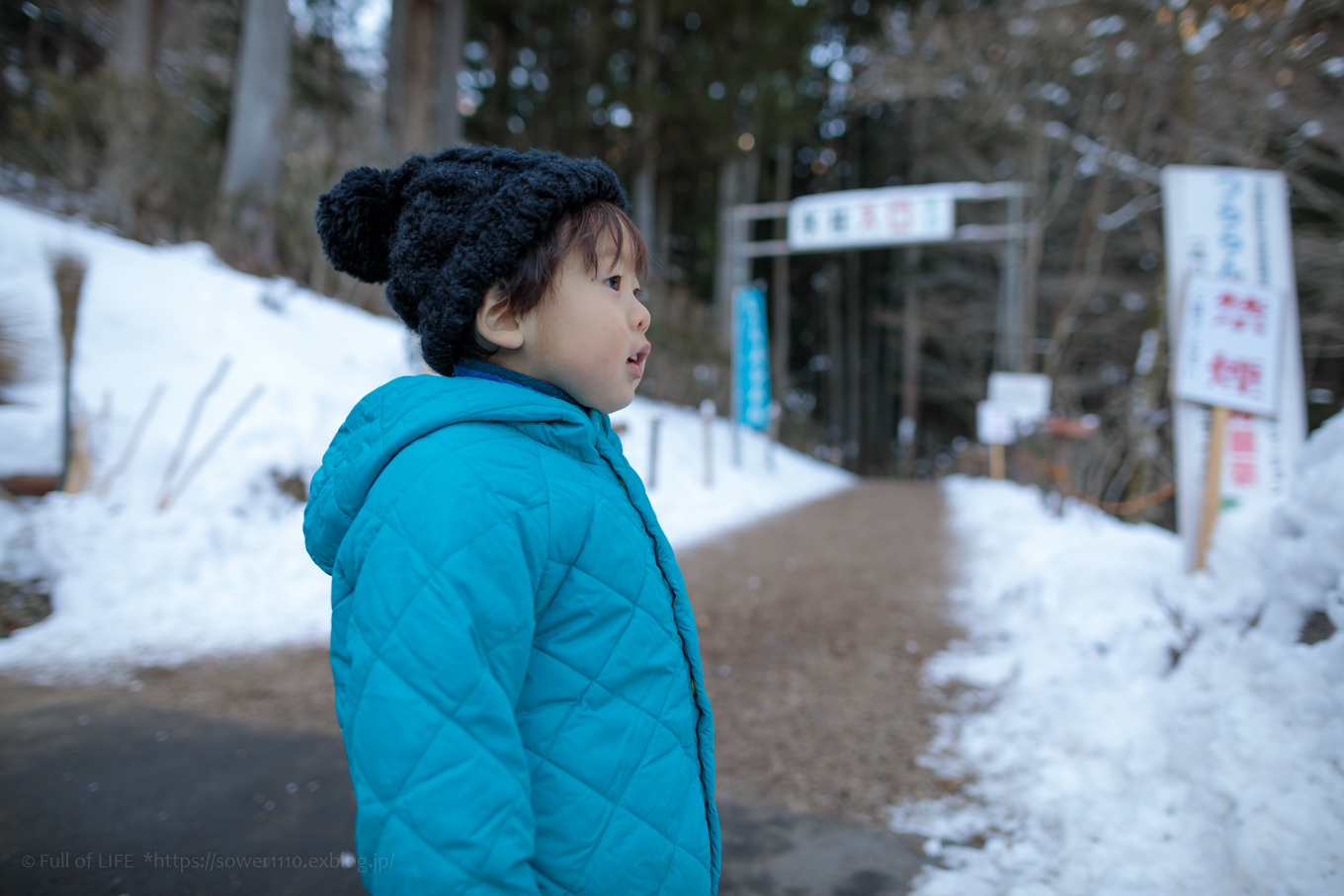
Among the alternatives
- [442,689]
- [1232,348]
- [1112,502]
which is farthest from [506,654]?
[1112,502]

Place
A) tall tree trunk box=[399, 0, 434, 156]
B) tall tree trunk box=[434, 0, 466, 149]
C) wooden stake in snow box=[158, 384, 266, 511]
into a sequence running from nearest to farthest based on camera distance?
wooden stake in snow box=[158, 384, 266, 511] → tall tree trunk box=[399, 0, 434, 156] → tall tree trunk box=[434, 0, 466, 149]

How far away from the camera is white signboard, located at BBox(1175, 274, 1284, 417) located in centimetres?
371

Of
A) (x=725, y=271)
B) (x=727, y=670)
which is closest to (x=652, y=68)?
(x=725, y=271)

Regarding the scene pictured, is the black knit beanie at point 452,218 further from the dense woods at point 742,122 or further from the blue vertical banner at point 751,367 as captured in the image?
the blue vertical banner at point 751,367

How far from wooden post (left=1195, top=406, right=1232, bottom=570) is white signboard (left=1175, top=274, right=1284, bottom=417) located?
0.09m

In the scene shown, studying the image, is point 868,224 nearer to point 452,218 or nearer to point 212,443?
point 212,443

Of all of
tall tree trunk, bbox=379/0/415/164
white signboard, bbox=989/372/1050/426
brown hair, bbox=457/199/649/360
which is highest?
tall tree trunk, bbox=379/0/415/164

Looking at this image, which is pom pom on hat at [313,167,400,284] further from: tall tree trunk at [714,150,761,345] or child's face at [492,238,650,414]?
tall tree trunk at [714,150,761,345]

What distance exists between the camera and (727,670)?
383cm

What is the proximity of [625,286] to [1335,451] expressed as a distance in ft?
9.65

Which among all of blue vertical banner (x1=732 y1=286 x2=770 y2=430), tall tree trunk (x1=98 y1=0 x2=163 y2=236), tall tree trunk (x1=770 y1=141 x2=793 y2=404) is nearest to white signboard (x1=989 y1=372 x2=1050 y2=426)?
blue vertical banner (x1=732 y1=286 x2=770 y2=430)

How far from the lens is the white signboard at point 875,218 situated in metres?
11.9

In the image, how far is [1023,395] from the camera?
42.6ft

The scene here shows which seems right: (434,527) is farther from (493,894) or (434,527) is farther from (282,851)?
(282,851)
